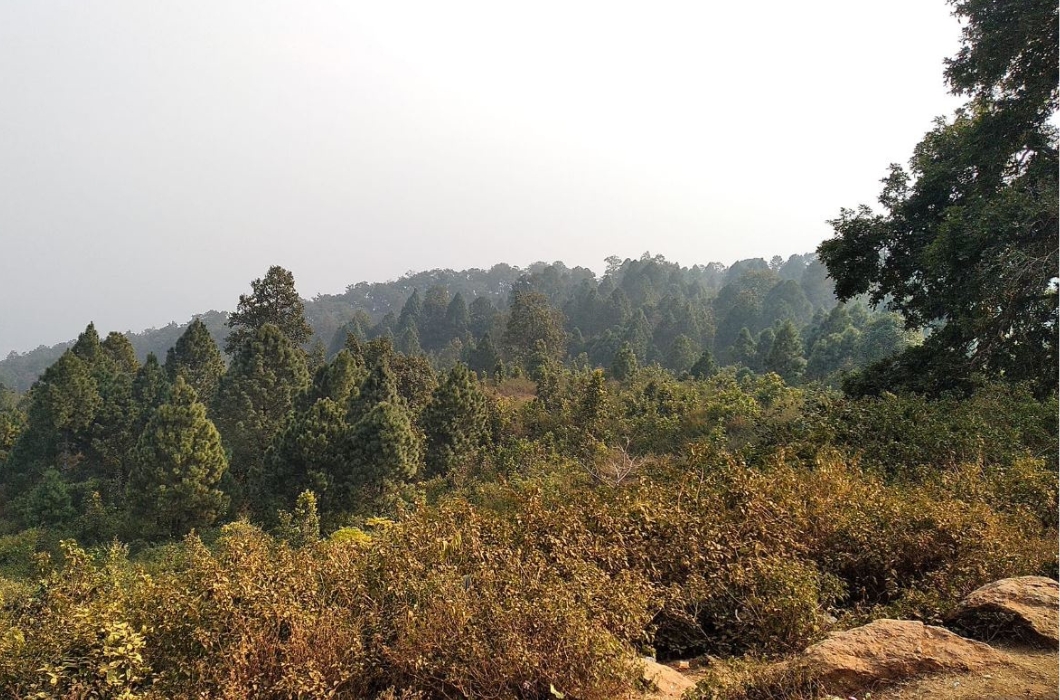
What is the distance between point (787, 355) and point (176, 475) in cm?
3010

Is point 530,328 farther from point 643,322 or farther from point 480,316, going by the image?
point 480,316

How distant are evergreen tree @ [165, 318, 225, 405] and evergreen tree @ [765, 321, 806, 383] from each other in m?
29.7

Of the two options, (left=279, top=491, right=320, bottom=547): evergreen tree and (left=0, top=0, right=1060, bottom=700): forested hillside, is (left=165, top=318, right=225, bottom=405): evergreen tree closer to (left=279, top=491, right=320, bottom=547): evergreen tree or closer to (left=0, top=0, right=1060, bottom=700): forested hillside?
(left=0, top=0, right=1060, bottom=700): forested hillside

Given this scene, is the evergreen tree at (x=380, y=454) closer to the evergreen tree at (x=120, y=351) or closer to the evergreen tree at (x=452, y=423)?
the evergreen tree at (x=452, y=423)

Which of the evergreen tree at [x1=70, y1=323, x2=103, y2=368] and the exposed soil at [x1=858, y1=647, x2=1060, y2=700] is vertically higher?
the evergreen tree at [x1=70, y1=323, x2=103, y2=368]

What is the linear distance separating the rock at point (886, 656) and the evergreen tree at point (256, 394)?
22382 mm

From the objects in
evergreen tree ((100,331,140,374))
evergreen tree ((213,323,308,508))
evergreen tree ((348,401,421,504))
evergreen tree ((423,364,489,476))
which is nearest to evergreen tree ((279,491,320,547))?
evergreen tree ((348,401,421,504))

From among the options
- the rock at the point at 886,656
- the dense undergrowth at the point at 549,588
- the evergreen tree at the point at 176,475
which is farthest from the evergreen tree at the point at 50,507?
the rock at the point at 886,656

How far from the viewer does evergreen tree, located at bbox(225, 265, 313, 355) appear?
88.5ft

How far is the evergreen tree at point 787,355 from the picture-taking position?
34.0 metres

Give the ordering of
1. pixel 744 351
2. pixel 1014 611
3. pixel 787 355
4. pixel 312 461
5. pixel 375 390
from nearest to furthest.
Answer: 1. pixel 1014 611
2. pixel 312 461
3. pixel 375 390
4. pixel 787 355
5. pixel 744 351

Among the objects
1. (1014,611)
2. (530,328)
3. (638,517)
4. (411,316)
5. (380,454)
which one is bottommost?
(380,454)

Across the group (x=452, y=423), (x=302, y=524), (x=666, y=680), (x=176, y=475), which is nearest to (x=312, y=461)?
(x=302, y=524)

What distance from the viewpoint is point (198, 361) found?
1196 inches
